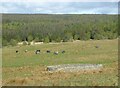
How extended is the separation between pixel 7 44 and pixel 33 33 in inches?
981

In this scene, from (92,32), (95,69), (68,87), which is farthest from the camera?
(92,32)

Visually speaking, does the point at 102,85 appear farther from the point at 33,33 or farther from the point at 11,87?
the point at 33,33

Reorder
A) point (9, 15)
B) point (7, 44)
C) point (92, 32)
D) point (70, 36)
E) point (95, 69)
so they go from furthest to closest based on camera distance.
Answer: point (9, 15)
point (92, 32)
point (70, 36)
point (7, 44)
point (95, 69)

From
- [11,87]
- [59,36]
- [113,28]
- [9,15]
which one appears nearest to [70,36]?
[59,36]

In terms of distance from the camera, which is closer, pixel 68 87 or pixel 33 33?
pixel 68 87

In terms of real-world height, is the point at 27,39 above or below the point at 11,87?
below

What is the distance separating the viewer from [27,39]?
107562 mm

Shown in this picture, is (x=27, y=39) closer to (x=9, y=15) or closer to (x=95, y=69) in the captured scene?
(x=95, y=69)

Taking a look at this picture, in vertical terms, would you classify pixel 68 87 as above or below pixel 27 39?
above

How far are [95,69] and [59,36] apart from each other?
77633 mm

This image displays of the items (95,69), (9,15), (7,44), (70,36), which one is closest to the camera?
(95,69)

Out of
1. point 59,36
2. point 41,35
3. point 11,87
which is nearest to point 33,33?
point 41,35

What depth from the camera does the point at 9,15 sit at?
199625 millimetres

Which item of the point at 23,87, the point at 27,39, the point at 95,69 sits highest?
the point at 23,87
